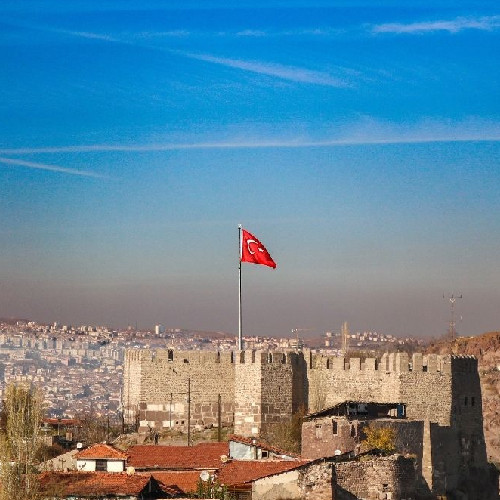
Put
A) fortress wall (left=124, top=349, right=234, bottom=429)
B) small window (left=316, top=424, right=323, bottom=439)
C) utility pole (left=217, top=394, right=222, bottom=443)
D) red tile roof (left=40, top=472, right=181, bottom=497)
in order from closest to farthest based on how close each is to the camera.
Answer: red tile roof (left=40, top=472, right=181, bottom=497) < small window (left=316, top=424, right=323, bottom=439) < utility pole (left=217, top=394, right=222, bottom=443) < fortress wall (left=124, top=349, right=234, bottom=429)

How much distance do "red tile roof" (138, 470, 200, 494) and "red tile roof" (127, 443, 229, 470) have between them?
130 centimetres

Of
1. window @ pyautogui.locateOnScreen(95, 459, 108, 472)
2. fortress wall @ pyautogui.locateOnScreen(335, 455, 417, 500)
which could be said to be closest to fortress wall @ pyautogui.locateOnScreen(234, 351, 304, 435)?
window @ pyautogui.locateOnScreen(95, 459, 108, 472)

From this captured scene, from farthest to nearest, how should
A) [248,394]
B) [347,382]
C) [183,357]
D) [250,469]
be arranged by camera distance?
[183,357] → [248,394] → [347,382] → [250,469]

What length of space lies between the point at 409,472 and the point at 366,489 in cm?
232

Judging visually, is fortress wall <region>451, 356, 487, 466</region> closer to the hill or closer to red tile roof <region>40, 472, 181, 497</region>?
red tile roof <region>40, 472, 181, 497</region>

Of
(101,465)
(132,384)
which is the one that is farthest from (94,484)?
(132,384)

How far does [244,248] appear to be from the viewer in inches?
2793

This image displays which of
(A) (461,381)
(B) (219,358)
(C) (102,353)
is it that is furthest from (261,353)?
(C) (102,353)

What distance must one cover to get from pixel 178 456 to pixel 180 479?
5477 mm

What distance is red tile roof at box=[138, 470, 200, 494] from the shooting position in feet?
169

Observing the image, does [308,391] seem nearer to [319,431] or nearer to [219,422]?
[219,422]

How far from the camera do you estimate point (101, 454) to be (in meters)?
56.0

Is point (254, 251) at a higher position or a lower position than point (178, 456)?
higher

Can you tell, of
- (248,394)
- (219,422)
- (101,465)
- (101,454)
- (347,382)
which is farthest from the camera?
(248,394)
